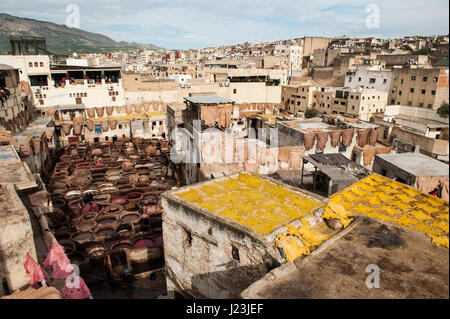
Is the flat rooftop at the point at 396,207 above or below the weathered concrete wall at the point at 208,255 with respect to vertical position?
above

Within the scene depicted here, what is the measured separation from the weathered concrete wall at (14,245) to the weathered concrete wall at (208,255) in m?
4.33

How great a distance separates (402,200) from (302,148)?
1465 centimetres

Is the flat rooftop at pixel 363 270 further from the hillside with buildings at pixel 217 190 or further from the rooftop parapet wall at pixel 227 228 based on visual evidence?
the rooftop parapet wall at pixel 227 228

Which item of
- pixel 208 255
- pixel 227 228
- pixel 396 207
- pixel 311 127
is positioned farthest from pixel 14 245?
pixel 311 127

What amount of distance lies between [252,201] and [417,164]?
11.5 m

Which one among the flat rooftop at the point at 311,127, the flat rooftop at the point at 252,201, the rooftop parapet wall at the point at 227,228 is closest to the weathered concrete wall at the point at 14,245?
the rooftop parapet wall at the point at 227,228

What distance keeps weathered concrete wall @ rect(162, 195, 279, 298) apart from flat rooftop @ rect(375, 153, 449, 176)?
1116 centimetres

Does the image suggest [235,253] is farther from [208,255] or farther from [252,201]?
[252,201]

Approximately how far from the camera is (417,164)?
16.7 metres

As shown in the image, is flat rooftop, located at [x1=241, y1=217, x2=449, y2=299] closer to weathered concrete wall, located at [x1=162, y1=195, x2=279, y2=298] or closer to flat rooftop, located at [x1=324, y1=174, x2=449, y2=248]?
flat rooftop, located at [x1=324, y1=174, x2=449, y2=248]

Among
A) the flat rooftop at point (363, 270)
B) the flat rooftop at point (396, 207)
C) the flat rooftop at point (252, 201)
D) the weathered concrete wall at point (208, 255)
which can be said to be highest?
the flat rooftop at point (396, 207)

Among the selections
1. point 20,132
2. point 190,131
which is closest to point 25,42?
point 20,132

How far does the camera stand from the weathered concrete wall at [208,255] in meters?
8.51

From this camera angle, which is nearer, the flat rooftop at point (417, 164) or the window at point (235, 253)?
the window at point (235, 253)
